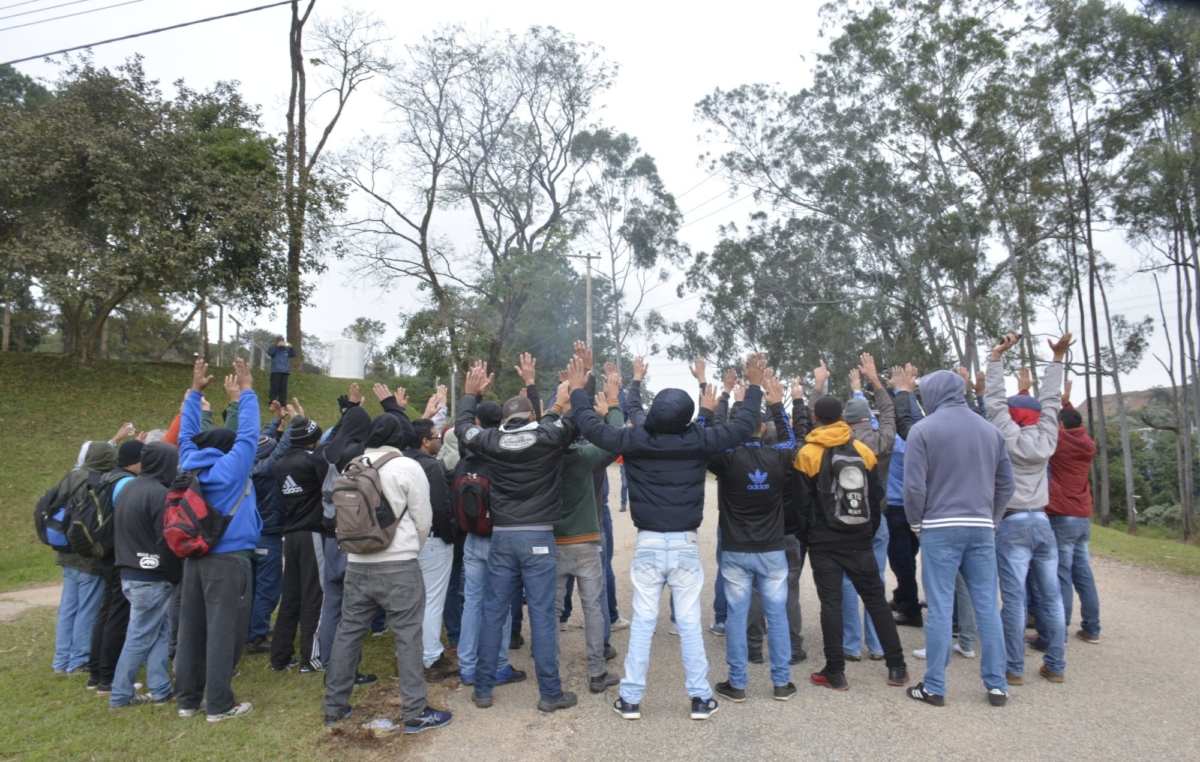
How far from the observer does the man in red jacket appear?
6.09 meters

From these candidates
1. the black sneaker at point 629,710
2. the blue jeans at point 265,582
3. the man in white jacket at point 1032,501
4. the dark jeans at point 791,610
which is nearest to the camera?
the black sneaker at point 629,710

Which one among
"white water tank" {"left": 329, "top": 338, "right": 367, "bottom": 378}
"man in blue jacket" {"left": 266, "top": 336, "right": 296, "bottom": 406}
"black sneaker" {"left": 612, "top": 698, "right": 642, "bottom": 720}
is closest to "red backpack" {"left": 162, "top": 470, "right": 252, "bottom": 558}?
"black sneaker" {"left": 612, "top": 698, "right": 642, "bottom": 720}

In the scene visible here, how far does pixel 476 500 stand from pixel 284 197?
17203 millimetres

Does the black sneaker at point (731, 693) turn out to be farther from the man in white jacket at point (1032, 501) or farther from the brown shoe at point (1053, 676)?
the brown shoe at point (1053, 676)

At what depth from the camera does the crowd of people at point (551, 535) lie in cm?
482

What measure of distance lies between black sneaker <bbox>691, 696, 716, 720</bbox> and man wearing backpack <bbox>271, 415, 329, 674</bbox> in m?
2.93

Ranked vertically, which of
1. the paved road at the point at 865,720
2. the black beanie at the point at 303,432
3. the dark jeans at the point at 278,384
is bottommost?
the paved road at the point at 865,720

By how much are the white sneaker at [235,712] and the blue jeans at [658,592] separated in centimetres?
249

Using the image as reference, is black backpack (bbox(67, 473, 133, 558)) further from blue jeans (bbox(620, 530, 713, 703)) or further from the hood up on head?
the hood up on head

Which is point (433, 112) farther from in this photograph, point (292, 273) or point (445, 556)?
point (445, 556)

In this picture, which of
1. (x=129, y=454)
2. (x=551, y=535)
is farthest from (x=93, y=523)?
(x=551, y=535)

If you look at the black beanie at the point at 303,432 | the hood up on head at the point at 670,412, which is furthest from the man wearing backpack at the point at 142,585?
the hood up on head at the point at 670,412

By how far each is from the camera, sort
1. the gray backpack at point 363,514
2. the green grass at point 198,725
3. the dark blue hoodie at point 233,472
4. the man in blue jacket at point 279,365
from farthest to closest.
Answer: the man in blue jacket at point 279,365 < the dark blue hoodie at point 233,472 < the gray backpack at point 363,514 < the green grass at point 198,725

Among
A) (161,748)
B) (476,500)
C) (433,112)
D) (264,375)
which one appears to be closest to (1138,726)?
(476,500)
